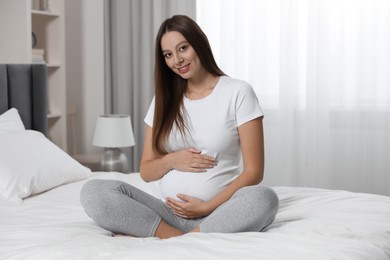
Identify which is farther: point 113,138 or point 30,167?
point 113,138

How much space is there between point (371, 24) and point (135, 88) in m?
1.81

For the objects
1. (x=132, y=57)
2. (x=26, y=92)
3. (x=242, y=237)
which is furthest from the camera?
(x=132, y=57)

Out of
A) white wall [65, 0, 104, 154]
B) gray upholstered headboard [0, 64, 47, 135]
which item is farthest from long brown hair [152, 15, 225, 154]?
white wall [65, 0, 104, 154]

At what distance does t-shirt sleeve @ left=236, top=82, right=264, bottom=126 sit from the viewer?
197cm

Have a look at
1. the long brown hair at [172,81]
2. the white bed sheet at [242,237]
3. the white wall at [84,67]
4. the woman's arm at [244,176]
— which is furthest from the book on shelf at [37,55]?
the woman's arm at [244,176]

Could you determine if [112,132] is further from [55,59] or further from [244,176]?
[244,176]

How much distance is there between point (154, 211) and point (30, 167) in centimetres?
89

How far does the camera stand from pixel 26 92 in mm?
3352

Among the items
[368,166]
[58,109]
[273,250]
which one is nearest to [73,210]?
[273,250]

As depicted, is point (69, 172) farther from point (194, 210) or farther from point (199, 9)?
point (199, 9)

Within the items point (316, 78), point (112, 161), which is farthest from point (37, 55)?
point (316, 78)

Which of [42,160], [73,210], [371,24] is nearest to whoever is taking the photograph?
[73,210]

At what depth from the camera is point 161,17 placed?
170 inches

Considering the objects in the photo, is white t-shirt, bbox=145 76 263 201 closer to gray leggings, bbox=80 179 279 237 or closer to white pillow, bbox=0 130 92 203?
gray leggings, bbox=80 179 279 237
